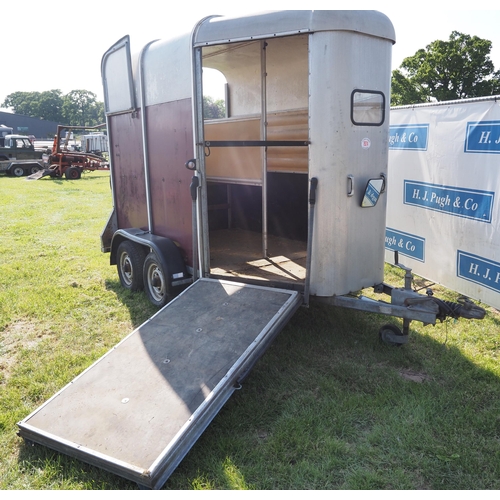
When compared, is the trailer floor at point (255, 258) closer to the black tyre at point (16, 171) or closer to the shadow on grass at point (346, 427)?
the shadow on grass at point (346, 427)

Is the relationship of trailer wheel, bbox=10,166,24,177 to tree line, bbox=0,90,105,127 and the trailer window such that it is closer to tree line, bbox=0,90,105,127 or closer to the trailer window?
the trailer window

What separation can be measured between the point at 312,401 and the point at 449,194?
12.5ft

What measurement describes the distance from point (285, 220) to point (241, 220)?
1019 mm

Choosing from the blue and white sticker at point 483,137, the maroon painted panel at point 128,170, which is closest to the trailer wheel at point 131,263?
the maroon painted panel at point 128,170

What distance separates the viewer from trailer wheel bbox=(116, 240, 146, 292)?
6.14 m

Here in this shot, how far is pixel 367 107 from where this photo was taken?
14.1 feet

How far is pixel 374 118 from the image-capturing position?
4.38 meters

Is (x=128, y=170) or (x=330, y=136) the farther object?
(x=128, y=170)

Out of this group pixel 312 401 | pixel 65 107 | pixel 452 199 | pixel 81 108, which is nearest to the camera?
pixel 312 401

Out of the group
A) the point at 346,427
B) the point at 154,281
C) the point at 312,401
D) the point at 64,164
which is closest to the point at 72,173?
the point at 64,164

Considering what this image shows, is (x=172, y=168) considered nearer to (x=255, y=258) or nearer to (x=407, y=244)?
(x=255, y=258)

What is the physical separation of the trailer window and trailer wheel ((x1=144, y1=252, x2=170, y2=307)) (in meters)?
2.65

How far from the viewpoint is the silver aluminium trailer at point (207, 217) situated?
3330mm

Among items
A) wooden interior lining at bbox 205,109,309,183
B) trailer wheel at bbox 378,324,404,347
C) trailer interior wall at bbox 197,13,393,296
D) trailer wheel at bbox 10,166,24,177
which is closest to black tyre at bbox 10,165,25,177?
trailer wheel at bbox 10,166,24,177
